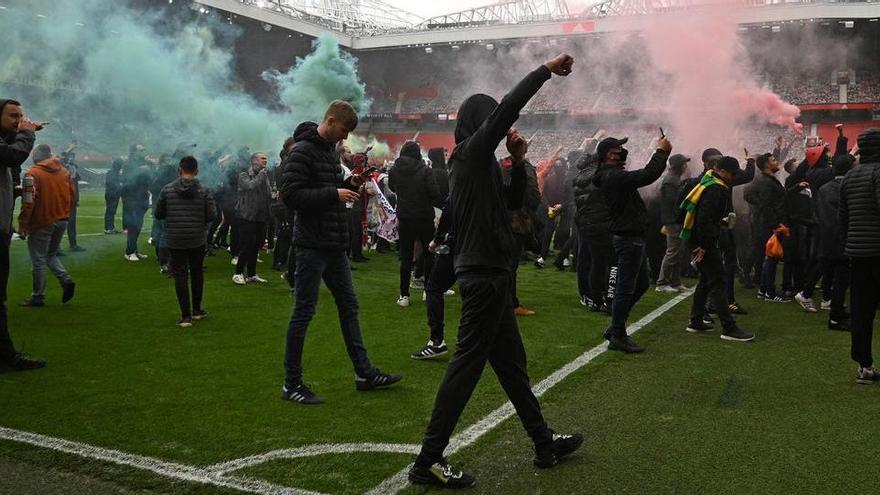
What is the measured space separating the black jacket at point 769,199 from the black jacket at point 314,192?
20.3ft

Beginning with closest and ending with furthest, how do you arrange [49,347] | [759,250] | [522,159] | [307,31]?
[522,159], [49,347], [759,250], [307,31]

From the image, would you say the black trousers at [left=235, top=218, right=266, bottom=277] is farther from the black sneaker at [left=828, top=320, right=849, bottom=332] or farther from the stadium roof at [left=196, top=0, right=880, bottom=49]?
the stadium roof at [left=196, top=0, right=880, bottom=49]

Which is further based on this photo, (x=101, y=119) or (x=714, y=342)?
(x=101, y=119)

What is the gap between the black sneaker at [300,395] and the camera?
15.5 ft

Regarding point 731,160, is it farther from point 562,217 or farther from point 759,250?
point 562,217

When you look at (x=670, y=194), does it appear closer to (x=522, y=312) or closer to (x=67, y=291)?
(x=522, y=312)

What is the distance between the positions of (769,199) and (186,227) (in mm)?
6945

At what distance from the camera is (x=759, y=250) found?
377 inches

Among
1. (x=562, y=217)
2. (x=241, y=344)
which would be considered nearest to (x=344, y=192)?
(x=241, y=344)

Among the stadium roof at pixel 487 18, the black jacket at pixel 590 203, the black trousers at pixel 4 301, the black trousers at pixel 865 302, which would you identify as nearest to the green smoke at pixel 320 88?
the stadium roof at pixel 487 18

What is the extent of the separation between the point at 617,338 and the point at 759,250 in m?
4.26

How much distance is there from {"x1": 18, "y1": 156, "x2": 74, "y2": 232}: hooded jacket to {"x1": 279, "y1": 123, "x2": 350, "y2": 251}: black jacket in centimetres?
440

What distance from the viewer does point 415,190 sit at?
27.4 feet

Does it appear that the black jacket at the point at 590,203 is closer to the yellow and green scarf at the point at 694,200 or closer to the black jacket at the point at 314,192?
the yellow and green scarf at the point at 694,200
